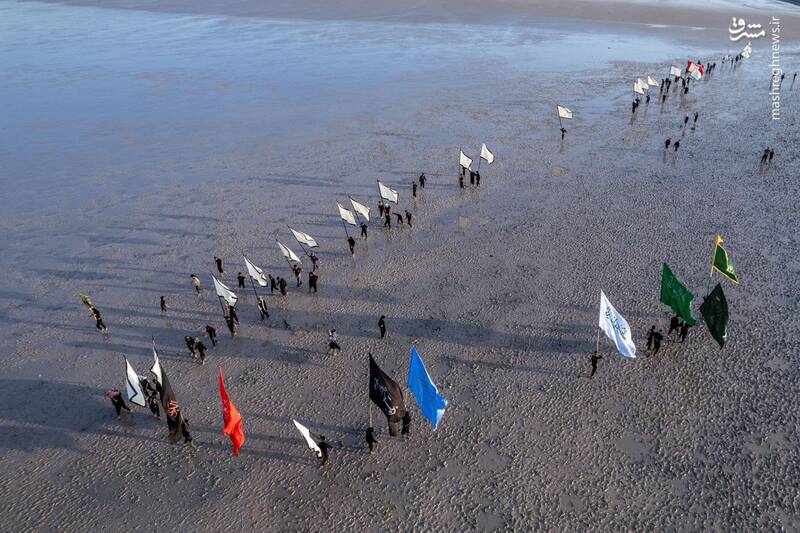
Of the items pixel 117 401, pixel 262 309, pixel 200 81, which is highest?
pixel 200 81

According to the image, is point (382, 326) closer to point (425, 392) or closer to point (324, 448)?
point (425, 392)

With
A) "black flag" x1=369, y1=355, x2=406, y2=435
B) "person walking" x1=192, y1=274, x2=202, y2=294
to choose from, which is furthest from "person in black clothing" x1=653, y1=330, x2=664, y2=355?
"person walking" x1=192, y1=274, x2=202, y2=294

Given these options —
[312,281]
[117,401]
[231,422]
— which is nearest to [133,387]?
[117,401]

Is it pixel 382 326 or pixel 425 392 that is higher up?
pixel 425 392

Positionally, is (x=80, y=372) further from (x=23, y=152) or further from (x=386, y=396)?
(x=23, y=152)

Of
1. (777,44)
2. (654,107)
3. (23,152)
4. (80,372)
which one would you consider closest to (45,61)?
(23,152)

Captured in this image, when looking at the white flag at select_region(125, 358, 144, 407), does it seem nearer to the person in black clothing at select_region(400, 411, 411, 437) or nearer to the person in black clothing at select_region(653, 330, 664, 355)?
the person in black clothing at select_region(400, 411, 411, 437)
